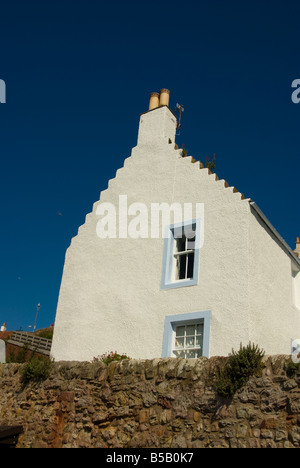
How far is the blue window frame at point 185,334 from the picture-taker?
12.4 m

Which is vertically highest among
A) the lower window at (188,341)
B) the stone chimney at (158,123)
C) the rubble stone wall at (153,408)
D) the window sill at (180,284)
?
the stone chimney at (158,123)

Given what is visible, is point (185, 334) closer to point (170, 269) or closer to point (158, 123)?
point (170, 269)

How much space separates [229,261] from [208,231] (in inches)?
52.3

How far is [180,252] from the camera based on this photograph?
46.1 ft

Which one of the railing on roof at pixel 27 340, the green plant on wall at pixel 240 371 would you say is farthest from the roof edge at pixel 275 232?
the railing on roof at pixel 27 340

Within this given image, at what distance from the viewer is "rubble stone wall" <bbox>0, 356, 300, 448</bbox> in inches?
279

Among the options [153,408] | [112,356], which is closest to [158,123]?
[112,356]

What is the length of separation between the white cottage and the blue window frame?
0.10 feet

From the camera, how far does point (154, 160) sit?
1603 centimetres

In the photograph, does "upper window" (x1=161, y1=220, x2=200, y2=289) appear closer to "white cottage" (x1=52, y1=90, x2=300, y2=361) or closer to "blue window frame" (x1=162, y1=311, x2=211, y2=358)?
"white cottage" (x1=52, y1=90, x2=300, y2=361)

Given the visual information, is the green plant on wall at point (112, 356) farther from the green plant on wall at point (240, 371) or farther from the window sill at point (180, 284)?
the green plant on wall at point (240, 371)

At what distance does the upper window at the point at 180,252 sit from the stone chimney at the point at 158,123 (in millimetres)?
3723

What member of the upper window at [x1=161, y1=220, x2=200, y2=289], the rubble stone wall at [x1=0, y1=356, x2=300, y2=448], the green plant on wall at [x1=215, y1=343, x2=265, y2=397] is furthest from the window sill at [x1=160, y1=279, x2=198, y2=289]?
the green plant on wall at [x1=215, y1=343, x2=265, y2=397]
